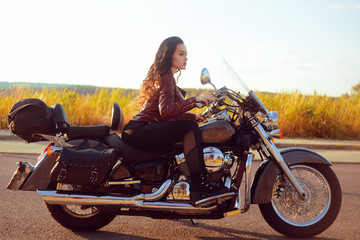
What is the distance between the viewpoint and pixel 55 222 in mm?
4453

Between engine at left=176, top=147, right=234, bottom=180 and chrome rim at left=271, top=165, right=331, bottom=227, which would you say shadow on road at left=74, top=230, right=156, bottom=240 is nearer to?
engine at left=176, top=147, right=234, bottom=180

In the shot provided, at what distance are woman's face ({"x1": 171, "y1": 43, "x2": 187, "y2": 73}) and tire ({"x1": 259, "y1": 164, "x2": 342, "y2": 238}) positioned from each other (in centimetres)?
141

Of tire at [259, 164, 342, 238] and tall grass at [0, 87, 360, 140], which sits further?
tall grass at [0, 87, 360, 140]

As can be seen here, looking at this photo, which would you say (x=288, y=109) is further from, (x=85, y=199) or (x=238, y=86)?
(x=85, y=199)

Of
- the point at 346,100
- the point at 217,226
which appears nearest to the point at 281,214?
the point at 217,226

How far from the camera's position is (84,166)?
374 cm

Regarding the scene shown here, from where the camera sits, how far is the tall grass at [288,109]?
45.3ft

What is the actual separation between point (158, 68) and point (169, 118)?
1.59 feet

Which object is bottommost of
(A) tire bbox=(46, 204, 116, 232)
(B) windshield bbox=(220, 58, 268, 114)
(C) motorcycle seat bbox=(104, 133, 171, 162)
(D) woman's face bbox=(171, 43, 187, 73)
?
(A) tire bbox=(46, 204, 116, 232)

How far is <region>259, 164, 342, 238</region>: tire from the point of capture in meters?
3.96

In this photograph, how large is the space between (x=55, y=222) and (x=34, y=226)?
227 mm

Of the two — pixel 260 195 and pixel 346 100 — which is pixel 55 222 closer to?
pixel 260 195

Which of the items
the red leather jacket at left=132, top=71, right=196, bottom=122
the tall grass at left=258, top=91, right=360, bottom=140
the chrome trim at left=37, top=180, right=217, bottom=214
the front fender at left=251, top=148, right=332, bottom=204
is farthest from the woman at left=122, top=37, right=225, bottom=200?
the tall grass at left=258, top=91, right=360, bottom=140

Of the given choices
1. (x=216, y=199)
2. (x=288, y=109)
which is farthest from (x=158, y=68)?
(x=288, y=109)
